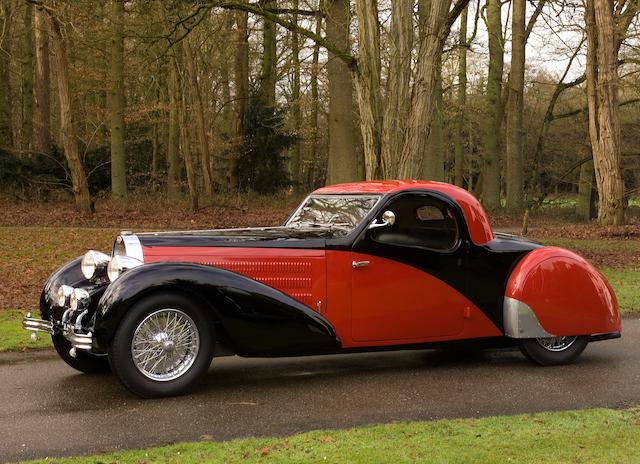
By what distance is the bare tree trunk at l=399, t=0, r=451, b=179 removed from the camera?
12.9 meters

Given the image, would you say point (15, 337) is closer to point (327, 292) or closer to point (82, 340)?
point (82, 340)

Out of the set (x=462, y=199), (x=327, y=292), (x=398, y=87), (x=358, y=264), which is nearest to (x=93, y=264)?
(x=327, y=292)

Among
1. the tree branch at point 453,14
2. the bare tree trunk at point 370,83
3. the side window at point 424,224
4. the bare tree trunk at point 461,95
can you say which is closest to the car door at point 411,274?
the side window at point 424,224

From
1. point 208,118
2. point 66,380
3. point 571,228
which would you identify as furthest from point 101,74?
point 66,380

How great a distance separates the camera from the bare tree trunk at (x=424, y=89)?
1291cm

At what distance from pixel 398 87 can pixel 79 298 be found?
857cm

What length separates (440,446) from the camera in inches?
→ 175

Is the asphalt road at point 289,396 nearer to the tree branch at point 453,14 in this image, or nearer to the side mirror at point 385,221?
the side mirror at point 385,221

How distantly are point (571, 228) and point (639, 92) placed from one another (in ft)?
30.4

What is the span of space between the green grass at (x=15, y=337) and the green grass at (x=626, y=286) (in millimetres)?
7650

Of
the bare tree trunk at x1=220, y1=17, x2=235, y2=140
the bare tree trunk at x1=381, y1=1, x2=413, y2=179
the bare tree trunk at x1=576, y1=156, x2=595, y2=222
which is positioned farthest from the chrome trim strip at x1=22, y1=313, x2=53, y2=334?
the bare tree trunk at x1=576, y1=156, x2=595, y2=222

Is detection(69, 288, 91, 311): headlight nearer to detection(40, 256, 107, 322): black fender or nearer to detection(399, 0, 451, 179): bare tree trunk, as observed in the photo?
detection(40, 256, 107, 322): black fender

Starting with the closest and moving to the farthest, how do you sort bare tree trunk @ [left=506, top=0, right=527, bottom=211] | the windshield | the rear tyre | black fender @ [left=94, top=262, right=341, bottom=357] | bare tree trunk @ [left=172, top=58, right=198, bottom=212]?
black fender @ [left=94, top=262, right=341, bottom=357] < the rear tyre < the windshield < bare tree trunk @ [left=172, top=58, right=198, bottom=212] < bare tree trunk @ [left=506, top=0, right=527, bottom=211]

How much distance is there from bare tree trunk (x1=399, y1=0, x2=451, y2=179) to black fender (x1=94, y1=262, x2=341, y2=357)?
293 inches
